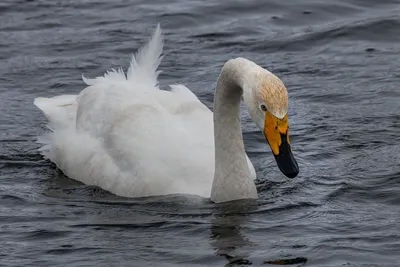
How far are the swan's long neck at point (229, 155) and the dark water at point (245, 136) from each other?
13 cm

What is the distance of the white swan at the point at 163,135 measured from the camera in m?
9.18

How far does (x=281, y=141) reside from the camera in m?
9.12

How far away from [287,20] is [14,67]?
4.17 m

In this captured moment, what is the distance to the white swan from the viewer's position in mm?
9180

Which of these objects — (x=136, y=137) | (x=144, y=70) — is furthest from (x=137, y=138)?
(x=144, y=70)

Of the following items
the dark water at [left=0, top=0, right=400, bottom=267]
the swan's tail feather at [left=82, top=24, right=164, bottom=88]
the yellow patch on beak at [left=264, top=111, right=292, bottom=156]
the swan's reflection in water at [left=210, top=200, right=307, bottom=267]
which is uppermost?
the swan's tail feather at [left=82, top=24, right=164, bottom=88]

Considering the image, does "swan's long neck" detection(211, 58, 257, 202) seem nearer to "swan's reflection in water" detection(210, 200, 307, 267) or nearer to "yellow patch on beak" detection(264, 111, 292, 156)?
"swan's reflection in water" detection(210, 200, 307, 267)

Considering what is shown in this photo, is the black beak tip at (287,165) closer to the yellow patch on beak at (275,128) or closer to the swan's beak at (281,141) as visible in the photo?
the swan's beak at (281,141)

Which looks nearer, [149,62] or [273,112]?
[273,112]

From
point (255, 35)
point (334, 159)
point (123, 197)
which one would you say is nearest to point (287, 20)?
point (255, 35)

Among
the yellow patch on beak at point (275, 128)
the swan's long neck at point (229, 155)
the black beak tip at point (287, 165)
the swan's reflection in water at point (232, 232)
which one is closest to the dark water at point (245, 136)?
the swan's reflection in water at point (232, 232)

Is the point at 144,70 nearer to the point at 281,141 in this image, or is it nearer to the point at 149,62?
the point at 149,62

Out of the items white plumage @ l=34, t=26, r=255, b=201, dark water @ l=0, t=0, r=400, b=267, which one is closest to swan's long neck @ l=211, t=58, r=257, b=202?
dark water @ l=0, t=0, r=400, b=267

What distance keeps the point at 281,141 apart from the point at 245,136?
3.14 meters
